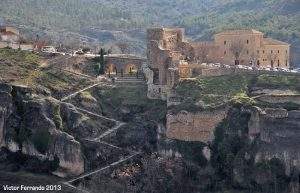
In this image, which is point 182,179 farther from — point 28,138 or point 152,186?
point 28,138

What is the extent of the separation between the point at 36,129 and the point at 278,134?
2498cm

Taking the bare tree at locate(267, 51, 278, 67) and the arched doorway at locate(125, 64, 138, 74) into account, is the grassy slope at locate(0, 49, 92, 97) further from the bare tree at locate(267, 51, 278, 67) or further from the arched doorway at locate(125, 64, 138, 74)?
the bare tree at locate(267, 51, 278, 67)

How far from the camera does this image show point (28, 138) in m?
98.3

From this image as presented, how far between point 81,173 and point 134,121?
10635mm

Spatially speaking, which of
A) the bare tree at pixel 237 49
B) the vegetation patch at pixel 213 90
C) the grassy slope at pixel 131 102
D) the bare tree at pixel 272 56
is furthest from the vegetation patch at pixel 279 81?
the bare tree at pixel 272 56

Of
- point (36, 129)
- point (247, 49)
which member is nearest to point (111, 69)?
point (247, 49)

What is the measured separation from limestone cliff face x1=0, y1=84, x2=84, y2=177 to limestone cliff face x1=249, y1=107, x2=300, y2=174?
18.1m

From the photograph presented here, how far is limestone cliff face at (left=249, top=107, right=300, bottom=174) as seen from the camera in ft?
298

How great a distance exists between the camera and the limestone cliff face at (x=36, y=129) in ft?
317

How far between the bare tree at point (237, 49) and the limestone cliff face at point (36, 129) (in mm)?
24142

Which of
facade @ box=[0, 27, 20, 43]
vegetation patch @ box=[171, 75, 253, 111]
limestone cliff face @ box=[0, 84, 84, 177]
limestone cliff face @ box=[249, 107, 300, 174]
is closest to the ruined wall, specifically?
vegetation patch @ box=[171, 75, 253, 111]

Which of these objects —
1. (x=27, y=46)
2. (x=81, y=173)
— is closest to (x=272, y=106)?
(x=81, y=173)

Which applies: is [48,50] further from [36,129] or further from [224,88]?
[224,88]

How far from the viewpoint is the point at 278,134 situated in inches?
3647
